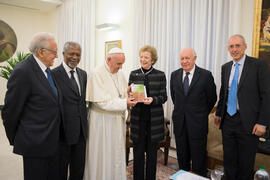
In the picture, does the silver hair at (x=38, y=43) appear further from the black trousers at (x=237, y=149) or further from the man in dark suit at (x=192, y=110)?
the black trousers at (x=237, y=149)

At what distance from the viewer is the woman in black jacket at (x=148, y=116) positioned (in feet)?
8.13

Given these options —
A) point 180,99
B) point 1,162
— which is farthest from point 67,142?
point 1,162

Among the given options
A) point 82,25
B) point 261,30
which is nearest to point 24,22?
point 82,25

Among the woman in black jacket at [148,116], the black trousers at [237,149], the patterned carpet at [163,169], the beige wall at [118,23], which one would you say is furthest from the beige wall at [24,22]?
the black trousers at [237,149]

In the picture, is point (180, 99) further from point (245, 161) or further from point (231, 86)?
point (245, 161)

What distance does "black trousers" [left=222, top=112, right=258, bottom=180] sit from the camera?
2209 millimetres

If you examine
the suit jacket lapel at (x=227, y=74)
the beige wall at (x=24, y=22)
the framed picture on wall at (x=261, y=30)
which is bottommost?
the suit jacket lapel at (x=227, y=74)

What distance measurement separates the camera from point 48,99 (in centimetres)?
176

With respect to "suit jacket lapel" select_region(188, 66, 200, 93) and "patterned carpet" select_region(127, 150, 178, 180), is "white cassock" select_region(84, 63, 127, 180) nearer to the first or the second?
"patterned carpet" select_region(127, 150, 178, 180)

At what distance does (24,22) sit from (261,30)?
7.29m

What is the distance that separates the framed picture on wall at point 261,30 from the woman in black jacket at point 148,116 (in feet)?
5.11

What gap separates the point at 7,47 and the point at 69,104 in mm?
6291

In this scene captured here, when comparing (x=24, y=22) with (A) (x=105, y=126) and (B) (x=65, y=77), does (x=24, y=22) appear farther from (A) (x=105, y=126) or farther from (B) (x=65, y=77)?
(A) (x=105, y=126)

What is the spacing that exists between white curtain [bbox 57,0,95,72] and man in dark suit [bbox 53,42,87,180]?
12.3ft
